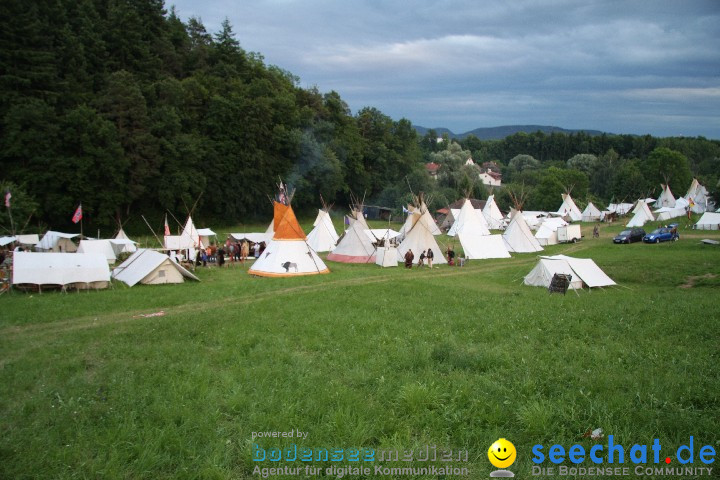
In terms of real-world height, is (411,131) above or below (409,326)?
above

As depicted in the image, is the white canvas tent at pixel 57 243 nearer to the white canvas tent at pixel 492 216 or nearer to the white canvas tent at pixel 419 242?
the white canvas tent at pixel 419 242

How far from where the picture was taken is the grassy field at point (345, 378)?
549 cm

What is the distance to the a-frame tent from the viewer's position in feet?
66.2

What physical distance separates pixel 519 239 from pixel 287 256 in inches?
640

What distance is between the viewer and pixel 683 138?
102562 mm

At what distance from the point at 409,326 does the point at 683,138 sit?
383 ft

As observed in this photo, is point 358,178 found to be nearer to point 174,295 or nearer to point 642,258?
point 642,258

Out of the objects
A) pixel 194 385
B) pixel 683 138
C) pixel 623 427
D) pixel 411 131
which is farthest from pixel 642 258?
pixel 683 138

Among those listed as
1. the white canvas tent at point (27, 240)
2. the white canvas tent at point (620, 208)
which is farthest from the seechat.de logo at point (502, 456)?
the white canvas tent at point (620, 208)

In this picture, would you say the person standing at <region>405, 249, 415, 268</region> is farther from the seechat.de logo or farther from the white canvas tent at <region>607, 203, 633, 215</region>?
the white canvas tent at <region>607, 203, 633, 215</region>

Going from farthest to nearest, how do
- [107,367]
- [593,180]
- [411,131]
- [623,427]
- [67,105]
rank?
[593,180] < [411,131] < [67,105] < [107,367] < [623,427]

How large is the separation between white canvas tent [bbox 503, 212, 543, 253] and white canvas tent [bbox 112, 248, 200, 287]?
63.7 ft

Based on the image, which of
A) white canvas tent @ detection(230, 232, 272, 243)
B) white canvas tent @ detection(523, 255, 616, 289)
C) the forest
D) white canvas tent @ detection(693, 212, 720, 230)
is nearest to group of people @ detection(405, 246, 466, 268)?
white canvas tent @ detection(523, 255, 616, 289)

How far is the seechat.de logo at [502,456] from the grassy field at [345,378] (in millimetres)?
95
